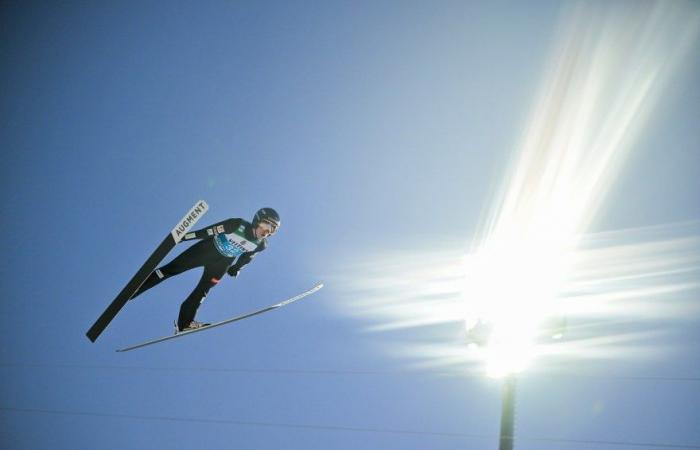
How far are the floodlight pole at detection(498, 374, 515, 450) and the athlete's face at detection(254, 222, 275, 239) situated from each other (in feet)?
13.2

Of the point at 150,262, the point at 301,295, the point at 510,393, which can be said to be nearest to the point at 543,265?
the point at 510,393

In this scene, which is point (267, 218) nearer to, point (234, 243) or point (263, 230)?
point (263, 230)

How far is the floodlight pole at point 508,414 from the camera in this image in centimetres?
550

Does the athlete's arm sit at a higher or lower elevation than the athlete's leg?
higher

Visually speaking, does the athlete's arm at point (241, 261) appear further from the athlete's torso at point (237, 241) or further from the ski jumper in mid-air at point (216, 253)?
the athlete's torso at point (237, 241)

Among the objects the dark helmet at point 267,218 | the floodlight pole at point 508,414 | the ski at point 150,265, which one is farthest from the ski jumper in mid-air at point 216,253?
the floodlight pole at point 508,414

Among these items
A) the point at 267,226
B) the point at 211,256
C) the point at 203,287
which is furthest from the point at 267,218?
the point at 203,287

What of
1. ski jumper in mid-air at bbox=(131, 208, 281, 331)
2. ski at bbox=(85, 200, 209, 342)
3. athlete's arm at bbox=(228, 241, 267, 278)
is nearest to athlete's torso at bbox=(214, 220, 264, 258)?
ski jumper in mid-air at bbox=(131, 208, 281, 331)

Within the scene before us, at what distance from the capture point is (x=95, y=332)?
758 cm

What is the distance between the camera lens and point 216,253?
24.8 ft

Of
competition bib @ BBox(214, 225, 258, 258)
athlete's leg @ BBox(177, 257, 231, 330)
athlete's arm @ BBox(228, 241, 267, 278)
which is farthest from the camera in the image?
athlete's arm @ BBox(228, 241, 267, 278)

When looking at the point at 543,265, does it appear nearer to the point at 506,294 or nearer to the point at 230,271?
the point at 506,294

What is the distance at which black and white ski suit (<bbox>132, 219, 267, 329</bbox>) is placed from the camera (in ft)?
24.2

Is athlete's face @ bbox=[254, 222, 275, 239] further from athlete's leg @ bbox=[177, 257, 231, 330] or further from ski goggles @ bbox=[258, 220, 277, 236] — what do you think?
athlete's leg @ bbox=[177, 257, 231, 330]
